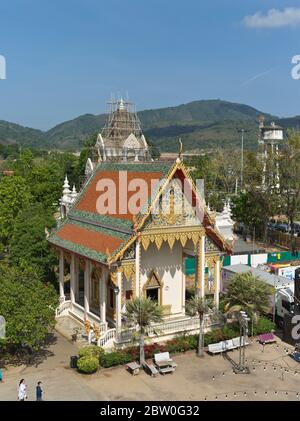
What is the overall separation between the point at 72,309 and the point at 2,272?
525 centimetres

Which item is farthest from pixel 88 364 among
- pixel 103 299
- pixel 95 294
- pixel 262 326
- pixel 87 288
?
pixel 262 326

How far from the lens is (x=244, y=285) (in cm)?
2327

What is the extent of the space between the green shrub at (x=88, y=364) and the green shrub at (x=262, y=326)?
8.71m

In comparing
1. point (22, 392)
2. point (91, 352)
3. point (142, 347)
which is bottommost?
point (91, 352)

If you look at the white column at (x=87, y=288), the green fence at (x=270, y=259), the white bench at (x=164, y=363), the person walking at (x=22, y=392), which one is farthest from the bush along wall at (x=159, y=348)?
the green fence at (x=270, y=259)

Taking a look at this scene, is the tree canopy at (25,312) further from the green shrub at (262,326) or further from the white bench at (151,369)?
the green shrub at (262,326)

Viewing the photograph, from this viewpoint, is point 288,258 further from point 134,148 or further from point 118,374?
point 134,148

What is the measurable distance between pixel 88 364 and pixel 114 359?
1.34m

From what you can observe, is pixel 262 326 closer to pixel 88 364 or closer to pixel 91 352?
pixel 91 352

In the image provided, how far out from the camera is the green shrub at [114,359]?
69.1ft

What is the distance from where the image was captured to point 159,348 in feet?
73.6

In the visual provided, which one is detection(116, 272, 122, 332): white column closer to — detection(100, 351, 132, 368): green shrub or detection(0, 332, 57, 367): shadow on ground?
detection(100, 351, 132, 368): green shrub

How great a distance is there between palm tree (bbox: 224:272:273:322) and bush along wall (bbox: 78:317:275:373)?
1626 millimetres
